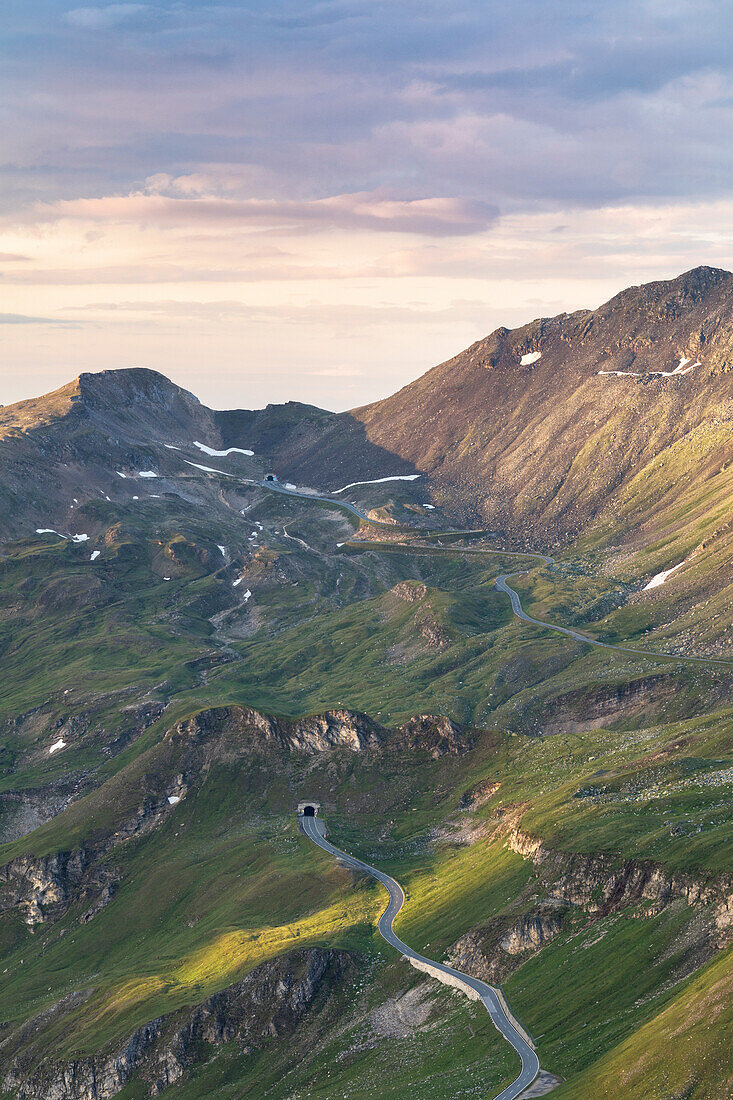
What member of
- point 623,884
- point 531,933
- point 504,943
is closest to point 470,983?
point 504,943

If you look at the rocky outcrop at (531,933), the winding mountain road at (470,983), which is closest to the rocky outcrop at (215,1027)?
the winding mountain road at (470,983)

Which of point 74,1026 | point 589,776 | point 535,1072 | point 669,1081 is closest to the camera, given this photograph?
point 669,1081

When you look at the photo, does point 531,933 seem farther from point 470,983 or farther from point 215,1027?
point 215,1027

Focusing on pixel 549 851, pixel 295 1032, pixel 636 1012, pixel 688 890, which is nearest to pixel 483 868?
pixel 549 851

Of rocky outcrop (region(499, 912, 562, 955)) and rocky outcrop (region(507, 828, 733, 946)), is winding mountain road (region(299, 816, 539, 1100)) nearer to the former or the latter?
rocky outcrop (region(499, 912, 562, 955))

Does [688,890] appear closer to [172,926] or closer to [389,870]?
[389,870]
